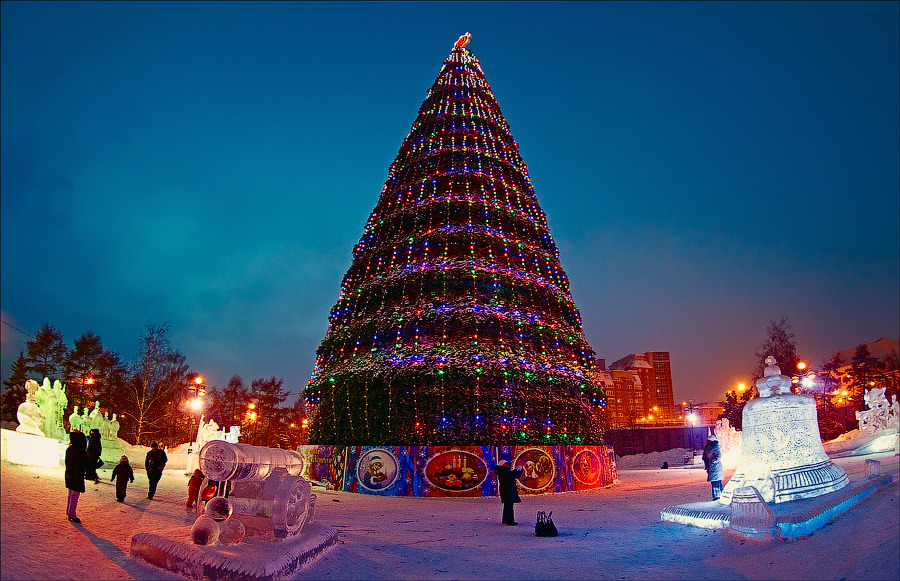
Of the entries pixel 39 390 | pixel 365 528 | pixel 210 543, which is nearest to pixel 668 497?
pixel 365 528

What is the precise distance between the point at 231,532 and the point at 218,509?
342 mm

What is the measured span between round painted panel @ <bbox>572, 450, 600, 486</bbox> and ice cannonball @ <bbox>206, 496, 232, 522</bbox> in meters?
12.0

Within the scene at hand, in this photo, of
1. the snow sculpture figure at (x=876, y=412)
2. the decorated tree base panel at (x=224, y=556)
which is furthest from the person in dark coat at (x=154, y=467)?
the snow sculpture figure at (x=876, y=412)

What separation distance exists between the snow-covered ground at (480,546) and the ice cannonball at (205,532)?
442 millimetres

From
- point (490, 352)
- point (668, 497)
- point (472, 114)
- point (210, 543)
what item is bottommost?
point (668, 497)

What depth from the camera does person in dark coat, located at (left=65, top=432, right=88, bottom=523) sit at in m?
7.20

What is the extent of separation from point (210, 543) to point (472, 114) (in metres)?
19.4

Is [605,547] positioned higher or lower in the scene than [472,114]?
lower

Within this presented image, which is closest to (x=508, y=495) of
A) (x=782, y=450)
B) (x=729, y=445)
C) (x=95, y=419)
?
(x=782, y=450)

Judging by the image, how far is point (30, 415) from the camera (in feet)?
48.0

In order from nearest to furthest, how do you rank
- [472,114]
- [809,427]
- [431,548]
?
[431,548] < [809,427] < [472,114]

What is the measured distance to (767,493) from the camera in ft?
25.5

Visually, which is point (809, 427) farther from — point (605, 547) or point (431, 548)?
point (431, 548)

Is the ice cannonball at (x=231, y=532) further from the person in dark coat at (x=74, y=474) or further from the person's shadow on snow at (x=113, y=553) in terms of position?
the person in dark coat at (x=74, y=474)
